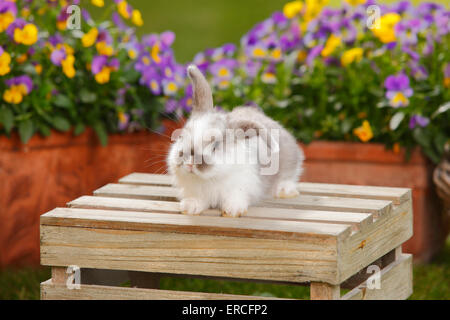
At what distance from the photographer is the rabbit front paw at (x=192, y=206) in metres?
2.55

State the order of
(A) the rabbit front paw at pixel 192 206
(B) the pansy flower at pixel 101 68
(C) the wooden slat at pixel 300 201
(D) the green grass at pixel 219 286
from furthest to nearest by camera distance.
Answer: (B) the pansy flower at pixel 101 68 → (D) the green grass at pixel 219 286 → (C) the wooden slat at pixel 300 201 → (A) the rabbit front paw at pixel 192 206

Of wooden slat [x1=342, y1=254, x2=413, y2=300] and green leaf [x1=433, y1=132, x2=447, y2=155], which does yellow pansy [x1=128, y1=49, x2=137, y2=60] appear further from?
wooden slat [x1=342, y1=254, x2=413, y2=300]

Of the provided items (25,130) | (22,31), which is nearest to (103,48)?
(22,31)

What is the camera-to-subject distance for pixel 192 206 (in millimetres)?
2551

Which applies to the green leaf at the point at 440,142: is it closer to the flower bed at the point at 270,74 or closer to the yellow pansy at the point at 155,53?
the flower bed at the point at 270,74

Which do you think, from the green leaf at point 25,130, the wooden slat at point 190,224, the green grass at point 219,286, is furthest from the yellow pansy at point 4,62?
the wooden slat at point 190,224

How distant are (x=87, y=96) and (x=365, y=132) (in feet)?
4.33

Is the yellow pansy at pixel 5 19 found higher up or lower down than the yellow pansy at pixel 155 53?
higher up

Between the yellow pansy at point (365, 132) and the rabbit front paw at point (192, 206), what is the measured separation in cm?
146

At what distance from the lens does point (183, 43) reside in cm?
723

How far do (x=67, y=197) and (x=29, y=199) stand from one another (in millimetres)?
214
